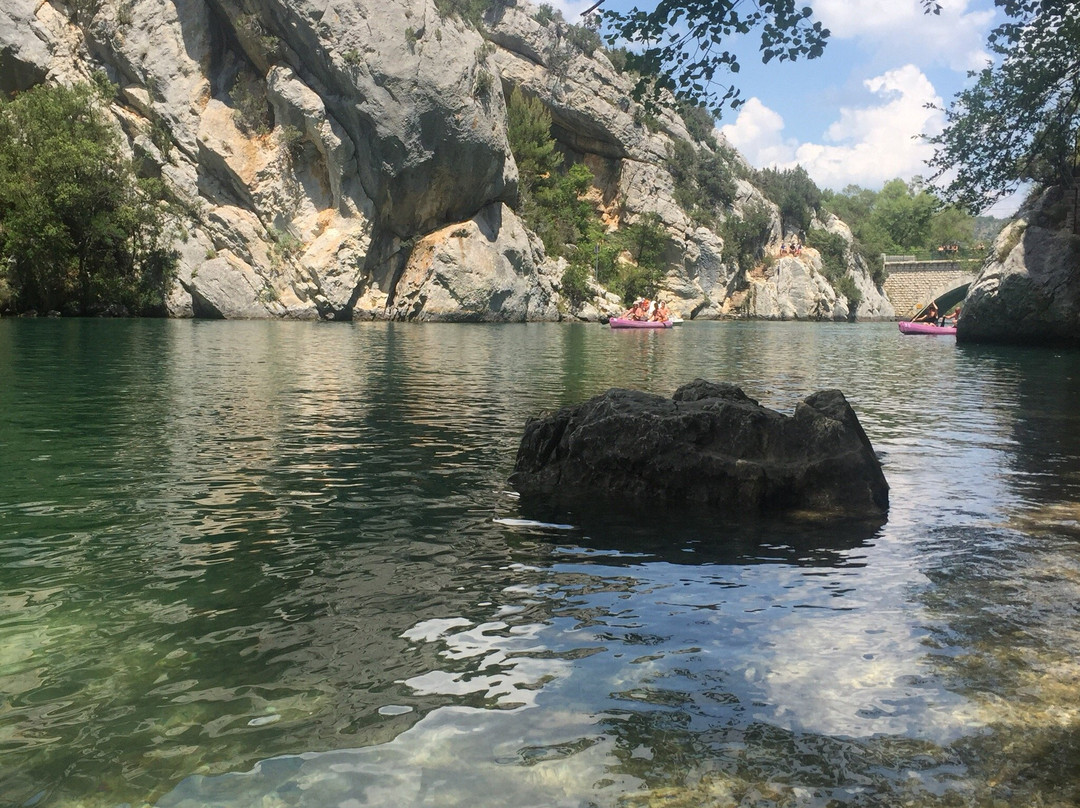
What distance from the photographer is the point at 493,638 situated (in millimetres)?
4840

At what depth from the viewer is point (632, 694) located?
416cm

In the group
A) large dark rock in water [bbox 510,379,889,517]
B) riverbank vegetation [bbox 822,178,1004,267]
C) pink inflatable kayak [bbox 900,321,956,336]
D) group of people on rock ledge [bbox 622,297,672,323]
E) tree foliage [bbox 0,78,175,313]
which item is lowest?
large dark rock in water [bbox 510,379,889,517]

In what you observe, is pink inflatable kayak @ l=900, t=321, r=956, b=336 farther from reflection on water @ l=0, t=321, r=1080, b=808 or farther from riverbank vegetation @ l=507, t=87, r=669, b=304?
reflection on water @ l=0, t=321, r=1080, b=808

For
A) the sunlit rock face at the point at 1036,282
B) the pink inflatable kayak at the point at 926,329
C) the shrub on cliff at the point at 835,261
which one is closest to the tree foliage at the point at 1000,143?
the sunlit rock face at the point at 1036,282

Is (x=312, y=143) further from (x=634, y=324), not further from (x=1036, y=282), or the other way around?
(x=1036, y=282)

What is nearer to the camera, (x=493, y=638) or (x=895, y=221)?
(x=493, y=638)

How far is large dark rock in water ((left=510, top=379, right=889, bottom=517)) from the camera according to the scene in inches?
321

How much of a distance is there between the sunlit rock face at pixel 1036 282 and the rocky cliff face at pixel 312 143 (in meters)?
37.7

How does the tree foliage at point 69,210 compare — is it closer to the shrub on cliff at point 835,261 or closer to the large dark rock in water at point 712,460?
the large dark rock in water at point 712,460

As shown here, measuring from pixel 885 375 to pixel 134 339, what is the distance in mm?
23966

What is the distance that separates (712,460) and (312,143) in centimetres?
6019

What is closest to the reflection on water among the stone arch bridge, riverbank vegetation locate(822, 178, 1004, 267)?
the stone arch bridge

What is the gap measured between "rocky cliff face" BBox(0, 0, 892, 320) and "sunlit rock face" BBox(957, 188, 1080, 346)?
3772 cm

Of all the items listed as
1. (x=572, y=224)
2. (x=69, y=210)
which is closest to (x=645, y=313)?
(x=572, y=224)
